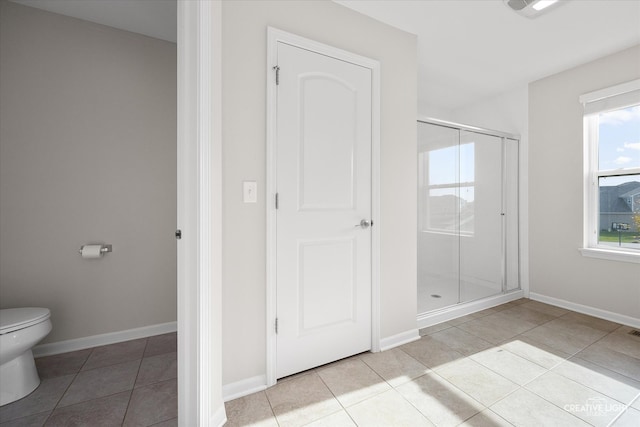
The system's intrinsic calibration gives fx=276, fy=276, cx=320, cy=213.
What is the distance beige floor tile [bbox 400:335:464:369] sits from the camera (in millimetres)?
1956

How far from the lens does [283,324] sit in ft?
5.67

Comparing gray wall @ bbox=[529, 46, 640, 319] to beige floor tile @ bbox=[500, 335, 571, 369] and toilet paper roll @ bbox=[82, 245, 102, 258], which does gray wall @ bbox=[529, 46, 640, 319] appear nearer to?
beige floor tile @ bbox=[500, 335, 571, 369]

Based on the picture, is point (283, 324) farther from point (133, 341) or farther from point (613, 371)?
point (613, 371)

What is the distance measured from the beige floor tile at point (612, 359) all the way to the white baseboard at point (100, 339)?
3274 mm

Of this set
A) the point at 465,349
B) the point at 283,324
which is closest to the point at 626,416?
the point at 465,349

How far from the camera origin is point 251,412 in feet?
4.82

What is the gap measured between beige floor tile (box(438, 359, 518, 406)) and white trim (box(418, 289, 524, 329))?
23.5 inches

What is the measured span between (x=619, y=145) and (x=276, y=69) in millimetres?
3309

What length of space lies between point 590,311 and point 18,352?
15.0 feet

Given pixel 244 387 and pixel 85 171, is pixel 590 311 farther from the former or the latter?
pixel 85 171

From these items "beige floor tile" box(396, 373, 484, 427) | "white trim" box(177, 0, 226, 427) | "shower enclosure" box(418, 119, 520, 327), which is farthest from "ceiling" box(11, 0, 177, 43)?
"beige floor tile" box(396, 373, 484, 427)

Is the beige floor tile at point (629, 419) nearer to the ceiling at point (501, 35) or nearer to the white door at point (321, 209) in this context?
the white door at point (321, 209)

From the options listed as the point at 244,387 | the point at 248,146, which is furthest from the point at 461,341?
the point at 248,146

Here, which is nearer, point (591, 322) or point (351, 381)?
point (351, 381)
